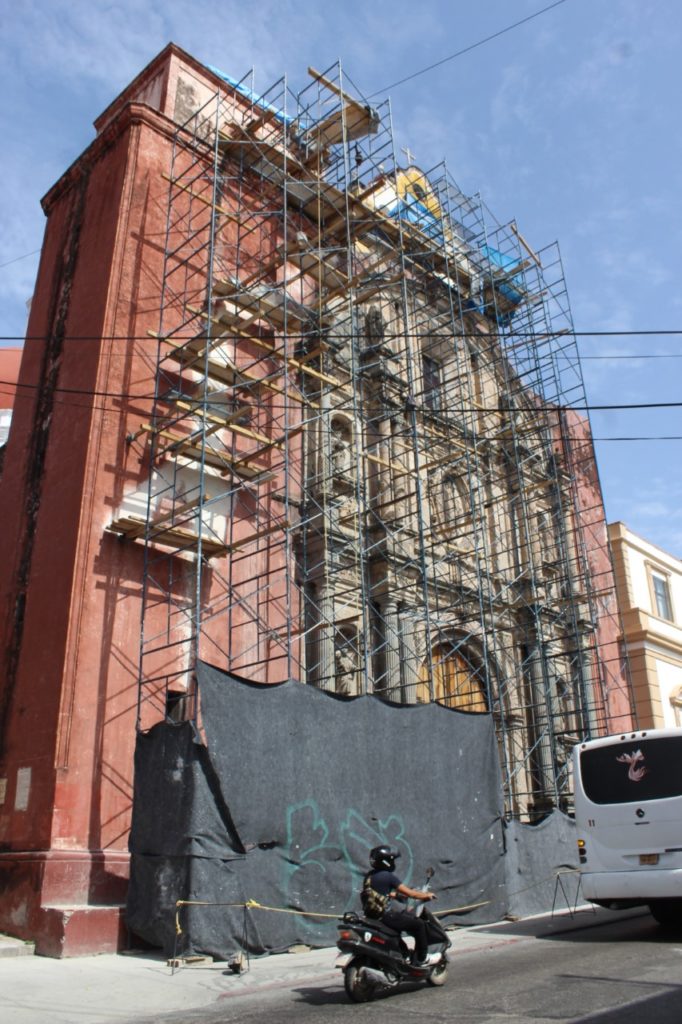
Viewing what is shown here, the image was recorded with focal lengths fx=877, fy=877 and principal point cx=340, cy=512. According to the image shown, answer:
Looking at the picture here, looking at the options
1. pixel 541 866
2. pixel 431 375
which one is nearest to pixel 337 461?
pixel 431 375

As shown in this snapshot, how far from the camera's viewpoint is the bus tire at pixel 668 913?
1031 cm

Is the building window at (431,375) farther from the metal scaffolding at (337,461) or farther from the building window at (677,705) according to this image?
the building window at (677,705)

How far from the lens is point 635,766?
34.1 ft

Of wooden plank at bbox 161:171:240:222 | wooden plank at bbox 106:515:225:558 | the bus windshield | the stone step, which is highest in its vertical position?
wooden plank at bbox 161:171:240:222

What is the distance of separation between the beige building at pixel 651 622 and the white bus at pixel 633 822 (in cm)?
1497

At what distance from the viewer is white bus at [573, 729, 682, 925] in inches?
382

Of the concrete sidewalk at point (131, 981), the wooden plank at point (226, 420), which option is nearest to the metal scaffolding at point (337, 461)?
the wooden plank at point (226, 420)

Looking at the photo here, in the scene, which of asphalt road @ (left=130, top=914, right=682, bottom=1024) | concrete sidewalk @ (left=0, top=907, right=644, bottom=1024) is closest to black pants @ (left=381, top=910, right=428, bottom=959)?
asphalt road @ (left=130, top=914, right=682, bottom=1024)

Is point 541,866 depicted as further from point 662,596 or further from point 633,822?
point 662,596

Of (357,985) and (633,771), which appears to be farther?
(633,771)

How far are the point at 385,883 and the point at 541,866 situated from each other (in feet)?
22.9

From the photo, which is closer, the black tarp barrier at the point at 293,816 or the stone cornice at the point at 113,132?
the black tarp barrier at the point at 293,816

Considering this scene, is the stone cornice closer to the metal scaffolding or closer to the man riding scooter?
the metal scaffolding

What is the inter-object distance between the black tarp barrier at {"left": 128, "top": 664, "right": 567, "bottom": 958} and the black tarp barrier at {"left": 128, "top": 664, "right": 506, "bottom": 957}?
0.02 meters
